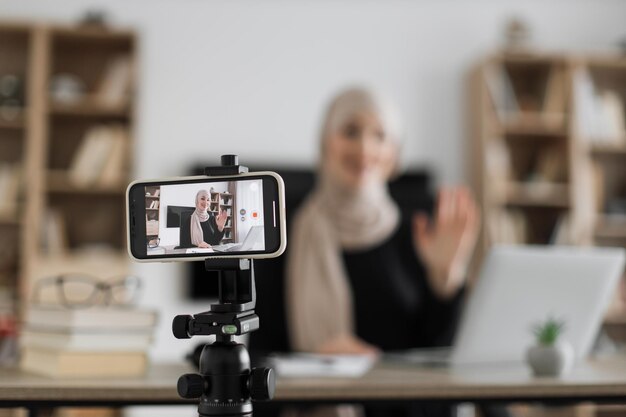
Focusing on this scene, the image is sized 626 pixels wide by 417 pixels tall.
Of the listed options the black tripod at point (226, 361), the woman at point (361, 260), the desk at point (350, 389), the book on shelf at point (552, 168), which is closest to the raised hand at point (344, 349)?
the woman at point (361, 260)

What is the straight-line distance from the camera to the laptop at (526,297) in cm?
144

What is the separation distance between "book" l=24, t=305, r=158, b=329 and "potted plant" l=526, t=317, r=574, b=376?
2.36ft

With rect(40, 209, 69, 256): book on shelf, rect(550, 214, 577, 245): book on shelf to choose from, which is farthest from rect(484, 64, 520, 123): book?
rect(40, 209, 69, 256): book on shelf

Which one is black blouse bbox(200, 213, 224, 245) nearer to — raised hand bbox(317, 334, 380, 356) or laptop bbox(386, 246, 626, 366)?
laptop bbox(386, 246, 626, 366)

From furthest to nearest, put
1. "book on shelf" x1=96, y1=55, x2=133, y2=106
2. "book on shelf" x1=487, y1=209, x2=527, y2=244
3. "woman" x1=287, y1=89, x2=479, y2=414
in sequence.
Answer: "book on shelf" x1=487, y1=209, x2=527, y2=244 < "book on shelf" x1=96, y1=55, x2=133, y2=106 < "woman" x1=287, y1=89, x2=479, y2=414

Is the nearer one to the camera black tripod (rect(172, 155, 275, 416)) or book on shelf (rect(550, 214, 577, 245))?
black tripod (rect(172, 155, 275, 416))

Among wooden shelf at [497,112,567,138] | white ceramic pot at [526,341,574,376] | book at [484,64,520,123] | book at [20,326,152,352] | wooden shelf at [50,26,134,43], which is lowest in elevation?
white ceramic pot at [526,341,574,376]

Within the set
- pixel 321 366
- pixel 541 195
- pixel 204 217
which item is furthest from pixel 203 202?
pixel 541 195

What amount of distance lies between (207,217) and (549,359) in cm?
77

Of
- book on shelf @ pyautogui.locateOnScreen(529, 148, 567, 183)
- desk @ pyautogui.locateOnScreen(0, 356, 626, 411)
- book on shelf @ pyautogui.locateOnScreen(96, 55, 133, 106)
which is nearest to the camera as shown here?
desk @ pyautogui.locateOnScreen(0, 356, 626, 411)

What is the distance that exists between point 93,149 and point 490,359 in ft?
9.19

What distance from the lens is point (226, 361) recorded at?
881mm

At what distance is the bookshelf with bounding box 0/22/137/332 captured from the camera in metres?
3.69

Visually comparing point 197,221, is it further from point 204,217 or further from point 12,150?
point 12,150
